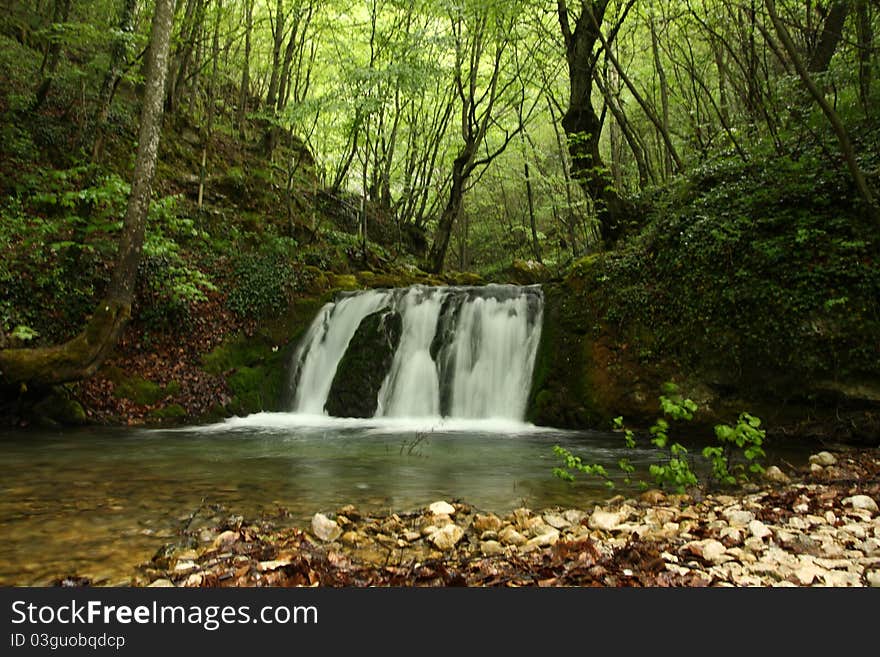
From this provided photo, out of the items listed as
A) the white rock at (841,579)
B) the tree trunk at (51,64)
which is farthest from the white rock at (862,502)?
the tree trunk at (51,64)

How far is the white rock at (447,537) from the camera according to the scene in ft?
10.7

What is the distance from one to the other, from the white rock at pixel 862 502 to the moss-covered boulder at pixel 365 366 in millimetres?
8562

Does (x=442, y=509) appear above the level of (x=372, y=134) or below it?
below

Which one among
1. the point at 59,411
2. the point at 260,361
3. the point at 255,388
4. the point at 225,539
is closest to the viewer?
the point at 225,539

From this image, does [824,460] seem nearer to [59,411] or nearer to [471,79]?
[59,411]

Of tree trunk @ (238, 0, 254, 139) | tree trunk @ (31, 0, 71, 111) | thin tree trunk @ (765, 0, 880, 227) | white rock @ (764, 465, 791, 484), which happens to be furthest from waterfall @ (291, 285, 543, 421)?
tree trunk @ (238, 0, 254, 139)

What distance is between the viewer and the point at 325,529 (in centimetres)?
355

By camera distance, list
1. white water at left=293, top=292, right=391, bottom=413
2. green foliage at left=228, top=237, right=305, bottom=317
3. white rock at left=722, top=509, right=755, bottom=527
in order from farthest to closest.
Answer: green foliage at left=228, top=237, right=305, bottom=317 < white water at left=293, top=292, right=391, bottom=413 < white rock at left=722, top=509, right=755, bottom=527

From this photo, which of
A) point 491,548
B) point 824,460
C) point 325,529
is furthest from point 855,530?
point 325,529

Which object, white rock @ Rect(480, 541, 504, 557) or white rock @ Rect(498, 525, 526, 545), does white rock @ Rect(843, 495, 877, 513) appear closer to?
white rock @ Rect(498, 525, 526, 545)

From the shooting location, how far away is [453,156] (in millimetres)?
20984

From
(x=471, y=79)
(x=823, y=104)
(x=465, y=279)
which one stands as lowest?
(x=465, y=279)

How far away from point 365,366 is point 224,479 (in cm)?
628

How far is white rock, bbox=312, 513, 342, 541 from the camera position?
3488 mm
